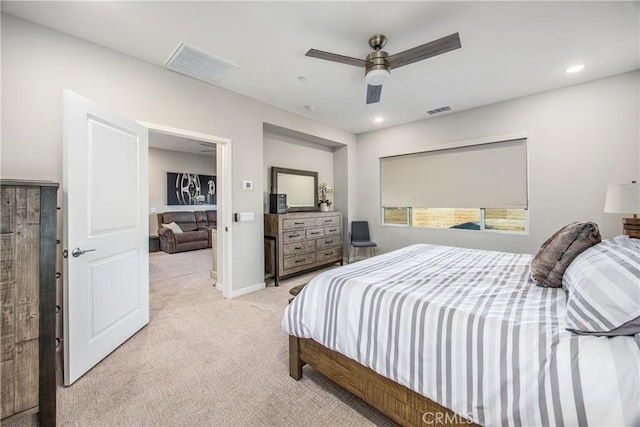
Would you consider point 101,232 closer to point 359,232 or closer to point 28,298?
point 28,298

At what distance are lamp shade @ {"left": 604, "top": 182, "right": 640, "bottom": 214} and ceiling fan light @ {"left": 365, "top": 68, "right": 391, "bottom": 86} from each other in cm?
248

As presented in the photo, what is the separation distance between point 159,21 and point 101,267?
80.7 inches

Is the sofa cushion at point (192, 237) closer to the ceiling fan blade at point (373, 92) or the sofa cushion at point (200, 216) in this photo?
the sofa cushion at point (200, 216)

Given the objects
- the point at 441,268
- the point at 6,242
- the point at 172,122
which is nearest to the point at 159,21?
the point at 172,122

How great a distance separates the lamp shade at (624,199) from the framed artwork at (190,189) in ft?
27.8

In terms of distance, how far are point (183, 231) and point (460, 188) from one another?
21.7 ft

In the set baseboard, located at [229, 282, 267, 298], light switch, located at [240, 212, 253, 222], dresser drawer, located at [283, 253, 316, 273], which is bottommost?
baseboard, located at [229, 282, 267, 298]

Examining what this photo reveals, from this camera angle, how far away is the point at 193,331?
2.51m

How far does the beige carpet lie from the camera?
1.49 m

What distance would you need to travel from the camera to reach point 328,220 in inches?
184

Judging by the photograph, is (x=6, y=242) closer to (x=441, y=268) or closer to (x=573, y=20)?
(x=441, y=268)

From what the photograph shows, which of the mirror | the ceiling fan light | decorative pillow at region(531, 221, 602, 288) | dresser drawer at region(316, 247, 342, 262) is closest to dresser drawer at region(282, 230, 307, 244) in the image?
dresser drawer at region(316, 247, 342, 262)

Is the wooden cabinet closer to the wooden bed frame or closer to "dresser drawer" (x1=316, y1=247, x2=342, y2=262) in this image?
the wooden bed frame

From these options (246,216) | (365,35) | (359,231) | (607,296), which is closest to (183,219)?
(246,216)
